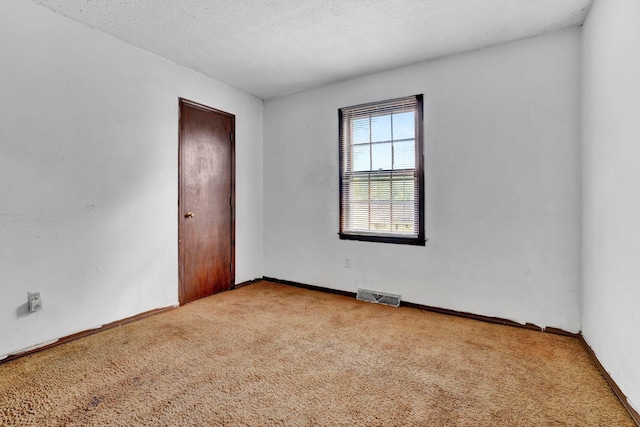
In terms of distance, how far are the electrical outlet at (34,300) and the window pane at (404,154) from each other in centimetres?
339

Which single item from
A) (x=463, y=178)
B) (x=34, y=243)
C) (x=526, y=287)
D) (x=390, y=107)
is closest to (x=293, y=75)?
(x=390, y=107)

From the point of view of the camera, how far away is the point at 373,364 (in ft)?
7.07

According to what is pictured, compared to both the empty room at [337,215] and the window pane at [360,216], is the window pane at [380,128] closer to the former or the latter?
A: the empty room at [337,215]

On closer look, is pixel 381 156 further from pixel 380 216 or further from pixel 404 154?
pixel 380 216

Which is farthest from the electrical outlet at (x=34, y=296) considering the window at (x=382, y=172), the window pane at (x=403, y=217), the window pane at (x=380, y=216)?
the window pane at (x=403, y=217)

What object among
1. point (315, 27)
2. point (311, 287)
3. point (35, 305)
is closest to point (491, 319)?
point (311, 287)

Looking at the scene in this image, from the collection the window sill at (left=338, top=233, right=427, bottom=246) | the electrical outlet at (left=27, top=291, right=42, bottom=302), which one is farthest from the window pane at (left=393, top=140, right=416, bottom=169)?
the electrical outlet at (left=27, top=291, right=42, bottom=302)

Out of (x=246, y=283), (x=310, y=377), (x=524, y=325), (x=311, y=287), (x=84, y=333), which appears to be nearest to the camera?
(x=310, y=377)

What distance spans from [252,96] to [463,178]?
301 cm

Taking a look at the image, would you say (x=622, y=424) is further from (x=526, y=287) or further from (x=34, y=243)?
(x=34, y=243)

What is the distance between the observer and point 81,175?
2.62m

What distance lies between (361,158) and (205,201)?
1949 mm

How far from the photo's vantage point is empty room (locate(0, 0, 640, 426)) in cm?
181

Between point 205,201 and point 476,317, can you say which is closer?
point 476,317
